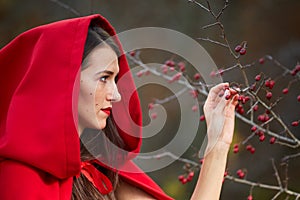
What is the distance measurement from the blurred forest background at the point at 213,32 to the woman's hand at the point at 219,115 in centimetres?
135

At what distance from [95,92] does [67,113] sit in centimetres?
10

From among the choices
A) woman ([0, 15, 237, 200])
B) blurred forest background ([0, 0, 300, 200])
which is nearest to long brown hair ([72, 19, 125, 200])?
woman ([0, 15, 237, 200])

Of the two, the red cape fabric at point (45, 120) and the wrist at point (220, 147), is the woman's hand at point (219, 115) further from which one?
the red cape fabric at point (45, 120)

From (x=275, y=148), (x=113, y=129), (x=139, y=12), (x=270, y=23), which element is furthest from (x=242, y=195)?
(x=113, y=129)

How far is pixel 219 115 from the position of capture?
1.51 meters

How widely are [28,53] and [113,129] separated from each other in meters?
0.32

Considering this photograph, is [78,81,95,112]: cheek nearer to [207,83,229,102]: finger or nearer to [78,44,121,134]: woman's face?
[78,44,121,134]: woman's face

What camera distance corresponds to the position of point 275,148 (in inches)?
123

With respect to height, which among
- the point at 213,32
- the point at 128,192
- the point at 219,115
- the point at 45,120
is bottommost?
the point at 128,192

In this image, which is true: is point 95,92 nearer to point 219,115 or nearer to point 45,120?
point 45,120

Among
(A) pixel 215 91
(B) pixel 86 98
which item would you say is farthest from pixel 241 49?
(B) pixel 86 98

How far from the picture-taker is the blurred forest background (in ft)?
Result: 9.89

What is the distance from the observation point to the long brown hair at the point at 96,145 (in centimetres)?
148

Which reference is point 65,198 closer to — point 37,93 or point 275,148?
point 37,93
